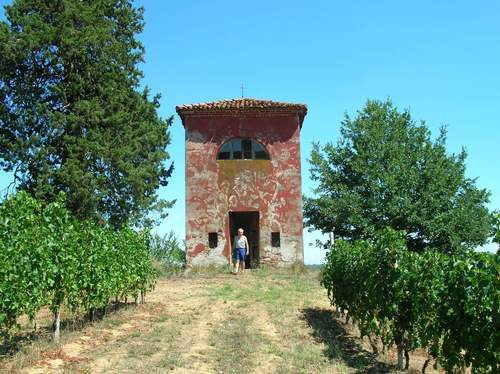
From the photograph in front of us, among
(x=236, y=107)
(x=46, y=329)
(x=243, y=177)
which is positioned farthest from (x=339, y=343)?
(x=236, y=107)

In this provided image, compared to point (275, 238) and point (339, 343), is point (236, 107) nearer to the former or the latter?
point (275, 238)

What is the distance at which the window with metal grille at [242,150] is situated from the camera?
21422 mm

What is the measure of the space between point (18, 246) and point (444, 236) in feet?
69.8

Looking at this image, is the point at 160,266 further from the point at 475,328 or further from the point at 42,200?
the point at 475,328

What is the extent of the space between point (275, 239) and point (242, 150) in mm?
3802

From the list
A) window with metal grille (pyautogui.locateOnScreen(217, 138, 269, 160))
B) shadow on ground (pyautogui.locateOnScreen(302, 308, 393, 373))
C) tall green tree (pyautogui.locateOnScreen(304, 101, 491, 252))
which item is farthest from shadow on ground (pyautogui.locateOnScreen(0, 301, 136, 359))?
tall green tree (pyautogui.locateOnScreen(304, 101, 491, 252))

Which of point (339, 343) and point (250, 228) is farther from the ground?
point (250, 228)

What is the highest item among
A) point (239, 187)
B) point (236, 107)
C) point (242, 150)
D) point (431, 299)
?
point (236, 107)

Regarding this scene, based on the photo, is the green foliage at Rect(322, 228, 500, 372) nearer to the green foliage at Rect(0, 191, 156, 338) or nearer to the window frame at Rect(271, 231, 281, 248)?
the green foliage at Rect(0, 191, 156, 338)

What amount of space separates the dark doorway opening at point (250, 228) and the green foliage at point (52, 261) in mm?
9194

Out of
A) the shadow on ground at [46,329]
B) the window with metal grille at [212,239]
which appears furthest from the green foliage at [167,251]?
the shadow on ground at [46,329]

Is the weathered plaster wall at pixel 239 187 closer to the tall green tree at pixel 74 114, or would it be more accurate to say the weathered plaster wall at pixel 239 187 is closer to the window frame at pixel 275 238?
the window frame at pixel 275 238

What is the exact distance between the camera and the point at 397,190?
82.5 ft

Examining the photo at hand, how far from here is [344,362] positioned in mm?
8422
